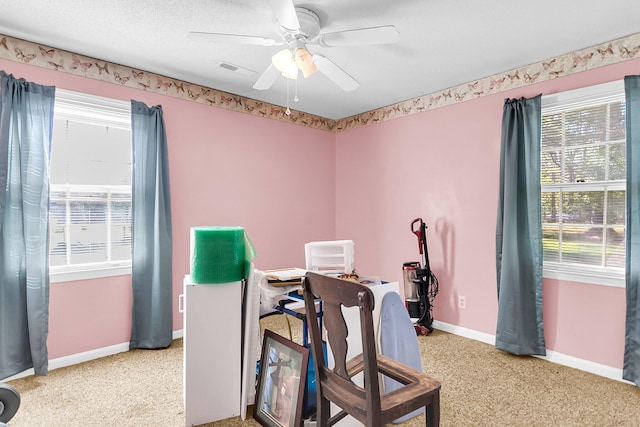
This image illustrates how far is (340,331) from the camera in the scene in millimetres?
1420

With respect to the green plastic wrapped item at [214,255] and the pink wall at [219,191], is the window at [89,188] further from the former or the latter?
the green plastic wrapped item at [214,255]

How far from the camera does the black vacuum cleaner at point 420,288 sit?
12.1 ft

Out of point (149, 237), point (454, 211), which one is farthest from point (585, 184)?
point (149, 237)

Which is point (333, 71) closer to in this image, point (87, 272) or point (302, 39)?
point (302, 39)

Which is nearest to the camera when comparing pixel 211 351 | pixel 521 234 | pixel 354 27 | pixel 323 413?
pixel 323 413

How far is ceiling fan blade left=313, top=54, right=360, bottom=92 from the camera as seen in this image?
2414mm

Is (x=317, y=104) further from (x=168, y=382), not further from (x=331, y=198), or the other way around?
(x=168, y=382)

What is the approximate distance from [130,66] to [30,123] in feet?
3.22

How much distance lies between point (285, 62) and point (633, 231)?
278 cm

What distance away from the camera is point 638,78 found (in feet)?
8.49

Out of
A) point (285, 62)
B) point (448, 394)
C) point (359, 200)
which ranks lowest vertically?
point (448, 394)

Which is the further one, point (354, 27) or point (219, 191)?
point (219, 191)

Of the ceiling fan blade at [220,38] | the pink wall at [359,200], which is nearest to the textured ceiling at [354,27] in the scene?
the ceiling fan blade at [220,38]

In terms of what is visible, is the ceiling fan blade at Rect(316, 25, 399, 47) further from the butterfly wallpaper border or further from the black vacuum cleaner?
the black vacuum cleaner
